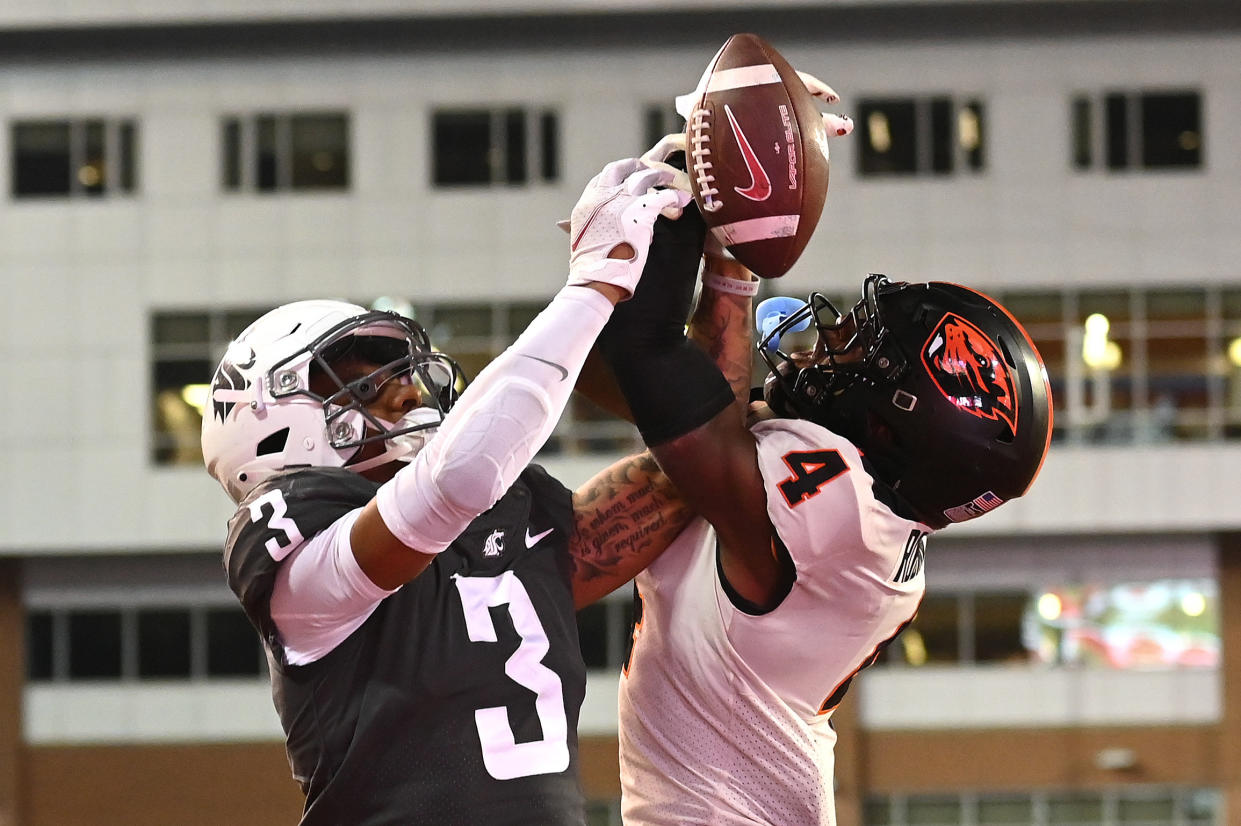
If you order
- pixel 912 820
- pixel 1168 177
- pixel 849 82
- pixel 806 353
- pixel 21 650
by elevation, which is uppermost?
pixel 849 82

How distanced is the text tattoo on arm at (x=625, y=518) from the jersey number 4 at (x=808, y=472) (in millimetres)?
315

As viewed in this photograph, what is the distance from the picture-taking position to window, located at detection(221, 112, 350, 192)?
23.2 meters

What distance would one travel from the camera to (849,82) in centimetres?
2289

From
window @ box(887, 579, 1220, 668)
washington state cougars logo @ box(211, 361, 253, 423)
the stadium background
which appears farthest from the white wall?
washington state cougars logo @ box(211, 361, 253, 423)

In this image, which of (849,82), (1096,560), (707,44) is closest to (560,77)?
(707,44)

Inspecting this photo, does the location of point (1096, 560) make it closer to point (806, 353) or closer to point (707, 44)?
point (707, 44)

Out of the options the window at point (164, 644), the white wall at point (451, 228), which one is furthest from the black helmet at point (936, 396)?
the window at point (164, 644)

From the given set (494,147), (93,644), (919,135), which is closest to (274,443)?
(494,147)

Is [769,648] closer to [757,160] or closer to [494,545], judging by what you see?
[494,545]

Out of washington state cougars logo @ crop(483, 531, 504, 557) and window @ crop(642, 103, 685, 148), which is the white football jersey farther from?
window @ crop(642, 103, 685, 148)

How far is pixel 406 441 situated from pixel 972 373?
1.24 metres

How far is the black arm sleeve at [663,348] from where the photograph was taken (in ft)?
10.2

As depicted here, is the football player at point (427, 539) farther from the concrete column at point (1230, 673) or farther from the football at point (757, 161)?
the concrete column at point (1230, 673)

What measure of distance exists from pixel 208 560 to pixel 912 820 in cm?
1114
